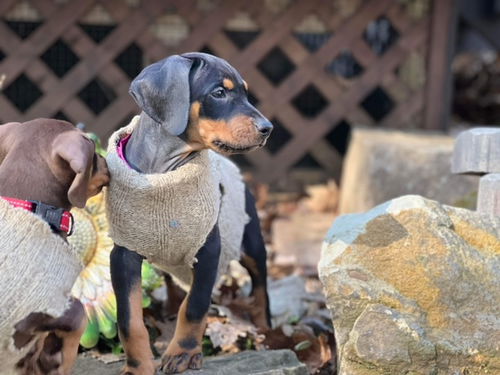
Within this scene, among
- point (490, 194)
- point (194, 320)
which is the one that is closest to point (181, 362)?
point (194, 320)

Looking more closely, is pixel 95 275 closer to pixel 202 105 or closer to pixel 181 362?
pixel 181 362

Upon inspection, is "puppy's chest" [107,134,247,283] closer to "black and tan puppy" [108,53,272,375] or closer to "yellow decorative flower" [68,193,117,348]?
"black and tan puppy" [108,53,272,375]

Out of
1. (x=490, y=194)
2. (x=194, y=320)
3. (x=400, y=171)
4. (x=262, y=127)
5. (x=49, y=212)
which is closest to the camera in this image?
(x=49, y=212)

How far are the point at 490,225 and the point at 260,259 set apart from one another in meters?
1.01

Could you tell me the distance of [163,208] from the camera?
9.86ft

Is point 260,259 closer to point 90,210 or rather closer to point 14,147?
point 90,210

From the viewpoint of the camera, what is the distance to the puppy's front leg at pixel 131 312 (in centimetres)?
299

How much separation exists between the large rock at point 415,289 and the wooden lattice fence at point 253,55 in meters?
3.95

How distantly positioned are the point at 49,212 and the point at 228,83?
0.73 metres

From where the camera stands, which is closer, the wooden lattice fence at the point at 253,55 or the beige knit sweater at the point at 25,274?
the beige knit sweater at the point at 25,274

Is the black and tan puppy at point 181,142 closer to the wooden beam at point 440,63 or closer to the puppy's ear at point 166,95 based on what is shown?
the puppy's ear at point 166,95

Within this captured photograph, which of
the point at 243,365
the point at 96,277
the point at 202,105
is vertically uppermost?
the point at 202,105

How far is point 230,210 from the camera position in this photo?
3510mm

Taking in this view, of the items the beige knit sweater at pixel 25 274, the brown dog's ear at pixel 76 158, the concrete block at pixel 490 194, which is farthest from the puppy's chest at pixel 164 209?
the concrete block at pixel 490 194
